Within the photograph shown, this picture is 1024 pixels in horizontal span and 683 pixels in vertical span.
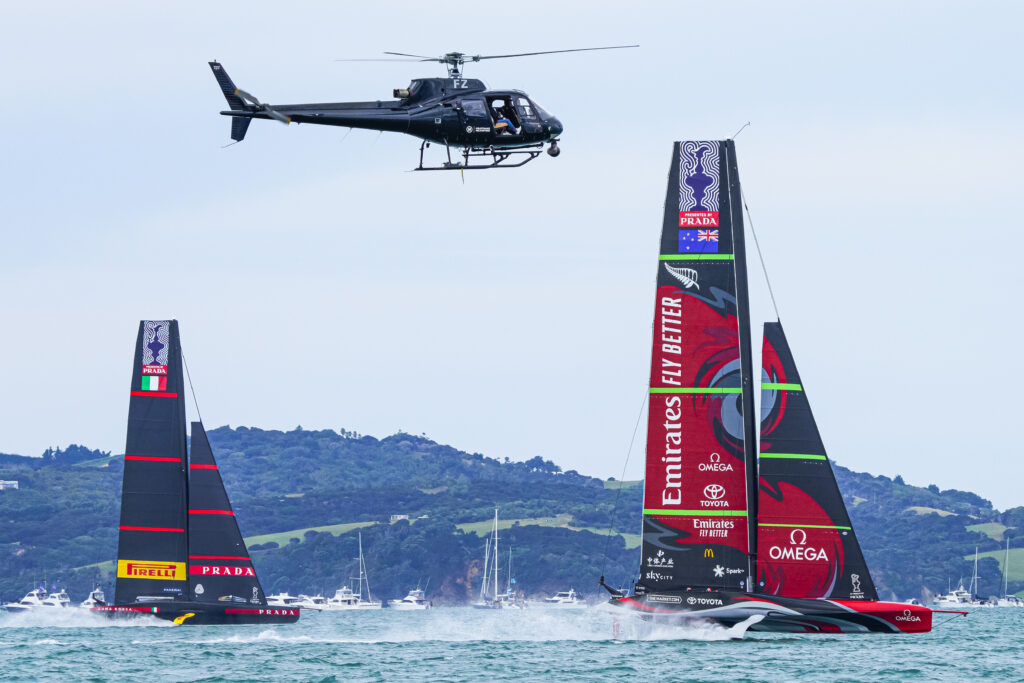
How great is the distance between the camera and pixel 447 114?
36844mm

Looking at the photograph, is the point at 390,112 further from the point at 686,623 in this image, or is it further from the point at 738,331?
the point at 686,623

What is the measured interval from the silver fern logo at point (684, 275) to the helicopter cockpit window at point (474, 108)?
6.27m

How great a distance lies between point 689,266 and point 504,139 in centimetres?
596

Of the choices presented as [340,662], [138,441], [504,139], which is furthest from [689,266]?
[138,441]

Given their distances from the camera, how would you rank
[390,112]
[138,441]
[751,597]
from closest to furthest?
Answer: [390,112]
[751,597]
[138,441]

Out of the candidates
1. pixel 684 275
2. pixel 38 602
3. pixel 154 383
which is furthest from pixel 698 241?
pixel 38 602

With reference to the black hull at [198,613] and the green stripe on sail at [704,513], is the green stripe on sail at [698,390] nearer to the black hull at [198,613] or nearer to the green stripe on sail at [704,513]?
the green stripe on sail at [704,513]

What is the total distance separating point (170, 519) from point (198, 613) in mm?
3287

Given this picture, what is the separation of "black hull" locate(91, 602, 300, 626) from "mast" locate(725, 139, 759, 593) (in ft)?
71.2

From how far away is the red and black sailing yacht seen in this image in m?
40.2

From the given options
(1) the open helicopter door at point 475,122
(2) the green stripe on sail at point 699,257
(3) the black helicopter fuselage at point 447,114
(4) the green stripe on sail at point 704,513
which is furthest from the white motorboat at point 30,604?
(1) the open helicopter door at point 475,122

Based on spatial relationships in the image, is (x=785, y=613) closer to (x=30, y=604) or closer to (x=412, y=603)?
(x=30, y=604)

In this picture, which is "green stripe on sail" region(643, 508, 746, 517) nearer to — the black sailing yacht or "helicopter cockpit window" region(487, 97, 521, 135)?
"helicopter cockpit window" region(487, 97, 521, 135)

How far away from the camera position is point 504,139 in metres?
37.2
